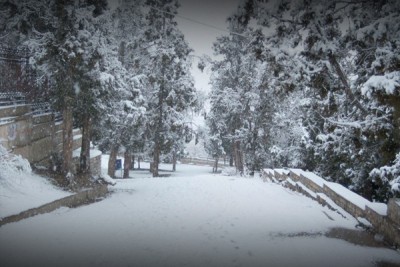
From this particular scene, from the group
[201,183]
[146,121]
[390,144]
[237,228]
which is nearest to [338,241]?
[237,228]

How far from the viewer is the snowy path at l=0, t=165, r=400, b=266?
6.46 metres

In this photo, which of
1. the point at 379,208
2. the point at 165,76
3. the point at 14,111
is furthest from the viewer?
the point at 165,76

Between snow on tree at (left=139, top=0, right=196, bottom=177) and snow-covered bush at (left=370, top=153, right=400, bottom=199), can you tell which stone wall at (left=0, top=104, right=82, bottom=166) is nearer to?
snow on tree at (left=139, top=0, right=196, bottom=177)

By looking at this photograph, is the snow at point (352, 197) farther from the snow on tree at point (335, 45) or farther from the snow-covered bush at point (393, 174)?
the snow on tree at point (335, 45)

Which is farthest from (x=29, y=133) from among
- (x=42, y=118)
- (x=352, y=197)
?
(x=352, y=197)

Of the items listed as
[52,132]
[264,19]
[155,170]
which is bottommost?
[155,170]

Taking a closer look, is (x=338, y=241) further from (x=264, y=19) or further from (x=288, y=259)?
(x=264, y=19)

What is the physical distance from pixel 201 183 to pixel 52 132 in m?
7.25

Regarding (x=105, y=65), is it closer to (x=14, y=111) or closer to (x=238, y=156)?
(x=14, y=111)

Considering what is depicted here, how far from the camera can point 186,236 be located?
8.02 m

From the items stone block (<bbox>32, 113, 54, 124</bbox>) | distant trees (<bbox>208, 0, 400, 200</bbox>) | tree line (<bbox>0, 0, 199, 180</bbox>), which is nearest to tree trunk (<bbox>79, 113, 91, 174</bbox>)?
tree line (<bbox>0, 0, 199, 180</bbox>)

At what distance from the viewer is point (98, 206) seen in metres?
10.9

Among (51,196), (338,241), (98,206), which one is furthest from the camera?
(98,206)

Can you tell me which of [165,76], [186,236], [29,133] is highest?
[165,76]
